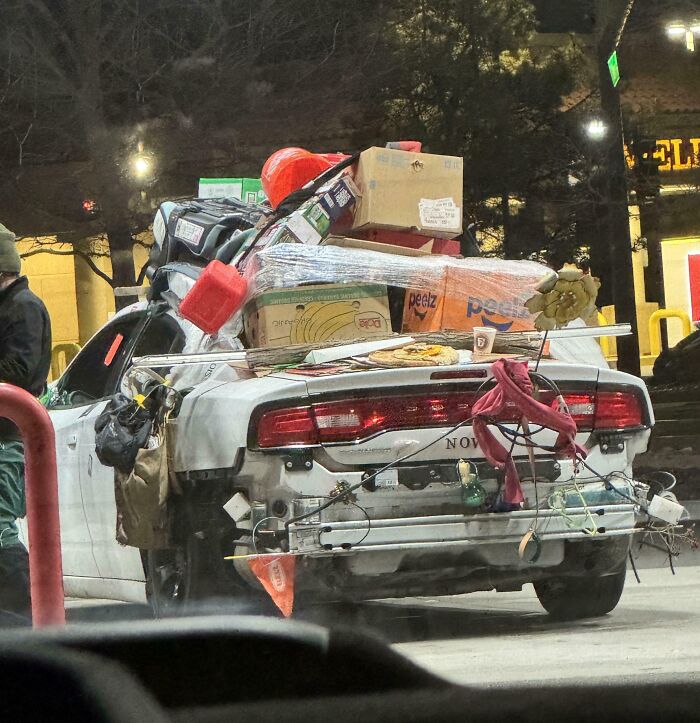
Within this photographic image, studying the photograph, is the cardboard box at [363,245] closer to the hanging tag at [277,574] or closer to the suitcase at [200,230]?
the suitcase at [200,230]

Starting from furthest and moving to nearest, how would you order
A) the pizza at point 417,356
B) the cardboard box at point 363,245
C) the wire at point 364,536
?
the cardboard box at point 363,245
the pizza at point 417,356
the wire at point 364,536

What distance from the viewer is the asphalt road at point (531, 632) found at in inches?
167

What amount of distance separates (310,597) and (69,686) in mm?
2051

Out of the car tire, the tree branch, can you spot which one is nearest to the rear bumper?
the car tire

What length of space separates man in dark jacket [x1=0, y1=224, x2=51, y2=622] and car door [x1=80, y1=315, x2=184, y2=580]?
0.99ft

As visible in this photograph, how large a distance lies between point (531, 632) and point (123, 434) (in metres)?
1.76

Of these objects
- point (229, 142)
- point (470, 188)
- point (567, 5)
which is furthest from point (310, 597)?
point (567, 5)

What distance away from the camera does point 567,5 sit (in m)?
10.9

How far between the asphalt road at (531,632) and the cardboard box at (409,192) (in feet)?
5.40

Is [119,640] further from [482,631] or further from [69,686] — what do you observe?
[482,631]

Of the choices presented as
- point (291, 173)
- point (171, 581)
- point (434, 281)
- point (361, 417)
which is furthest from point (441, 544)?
point (291, 173)

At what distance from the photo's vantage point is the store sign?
37.8 feet

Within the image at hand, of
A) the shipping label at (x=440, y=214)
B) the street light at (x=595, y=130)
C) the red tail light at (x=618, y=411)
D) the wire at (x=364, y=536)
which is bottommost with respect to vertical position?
the wire at (x=364, y=536)

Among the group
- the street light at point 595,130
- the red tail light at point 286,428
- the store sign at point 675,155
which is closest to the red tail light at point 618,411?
the red tail light at point 286,428
